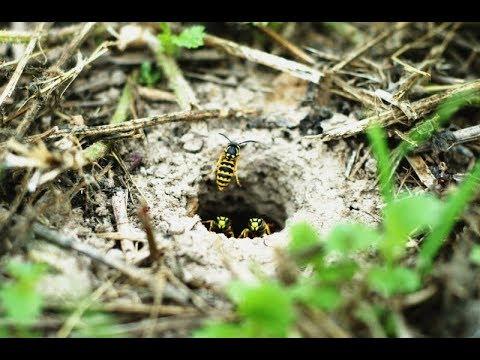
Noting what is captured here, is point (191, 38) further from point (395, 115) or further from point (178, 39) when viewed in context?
point (395, 115)

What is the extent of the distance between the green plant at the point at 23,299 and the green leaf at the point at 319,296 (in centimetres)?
110

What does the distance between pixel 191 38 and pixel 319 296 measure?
2.40 meters

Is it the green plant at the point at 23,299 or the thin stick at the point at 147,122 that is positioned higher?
the thin stick at the point at 147,122

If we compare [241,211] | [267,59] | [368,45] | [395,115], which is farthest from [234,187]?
[368,45]

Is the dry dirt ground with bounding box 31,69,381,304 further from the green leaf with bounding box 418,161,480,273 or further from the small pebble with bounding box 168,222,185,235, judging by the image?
the green leaf with bounding box 418,161,480,273

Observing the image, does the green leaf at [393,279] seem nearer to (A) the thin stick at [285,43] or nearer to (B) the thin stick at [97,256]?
(B) the thin stick at [97,256]

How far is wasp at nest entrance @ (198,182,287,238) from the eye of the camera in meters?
3.83

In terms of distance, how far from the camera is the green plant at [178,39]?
3.72 m

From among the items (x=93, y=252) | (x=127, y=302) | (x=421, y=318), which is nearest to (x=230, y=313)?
(x=127, y=302)

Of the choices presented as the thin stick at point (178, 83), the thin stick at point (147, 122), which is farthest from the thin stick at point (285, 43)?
the thin stick at point (178, 83)

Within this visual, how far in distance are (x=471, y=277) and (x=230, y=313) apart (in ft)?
3.77

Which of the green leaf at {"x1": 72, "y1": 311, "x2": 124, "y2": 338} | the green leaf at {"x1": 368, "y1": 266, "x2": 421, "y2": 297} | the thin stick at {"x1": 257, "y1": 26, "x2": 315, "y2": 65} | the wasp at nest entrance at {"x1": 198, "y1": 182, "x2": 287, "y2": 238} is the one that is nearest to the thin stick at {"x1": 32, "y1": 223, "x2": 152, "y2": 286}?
the green leaf at {"x1": 72, "y1": 311, "x2": 124, "y2": 338}

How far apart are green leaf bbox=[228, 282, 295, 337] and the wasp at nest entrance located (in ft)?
5.70

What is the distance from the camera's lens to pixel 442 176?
3.14m
